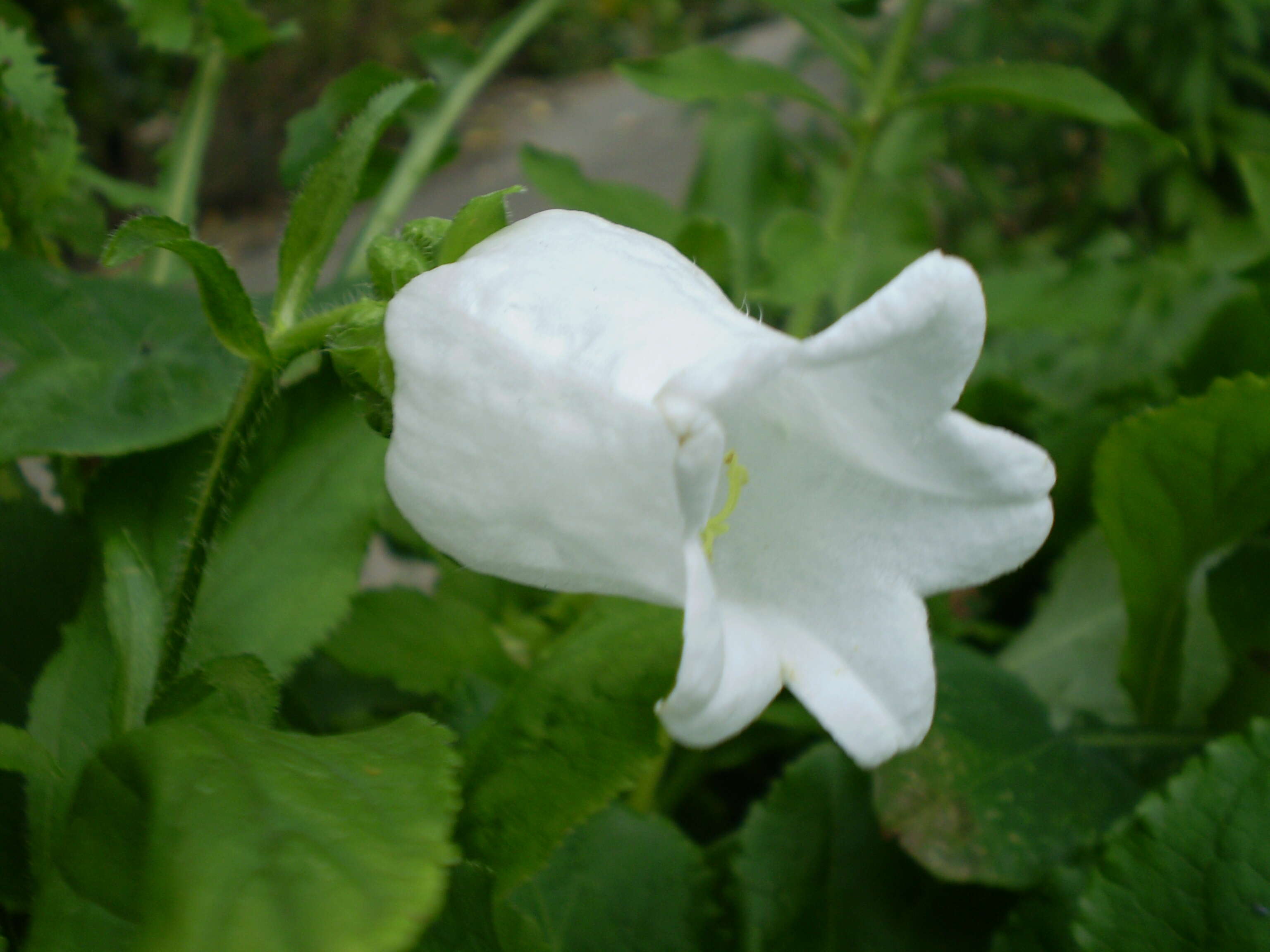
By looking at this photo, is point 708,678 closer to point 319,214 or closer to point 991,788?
point 319,214

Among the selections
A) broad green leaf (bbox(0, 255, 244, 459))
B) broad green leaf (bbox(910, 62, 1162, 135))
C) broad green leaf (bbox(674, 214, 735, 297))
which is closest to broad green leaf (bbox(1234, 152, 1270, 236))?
broad green leaf (bbox(910, 62, 1162, 135))

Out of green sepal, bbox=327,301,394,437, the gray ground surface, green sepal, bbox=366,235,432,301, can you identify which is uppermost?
green sepal, bbox=366,235,432,301

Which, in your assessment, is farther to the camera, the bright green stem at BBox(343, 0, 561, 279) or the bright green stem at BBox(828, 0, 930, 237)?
the bright green stem at BBox(828, 0, 930, 237)

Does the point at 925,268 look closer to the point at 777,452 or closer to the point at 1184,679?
the point at 777,452

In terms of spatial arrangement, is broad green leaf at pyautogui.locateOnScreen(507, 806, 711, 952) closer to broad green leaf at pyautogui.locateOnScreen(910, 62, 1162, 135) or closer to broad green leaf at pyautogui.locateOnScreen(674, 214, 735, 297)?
broad green leaf at pyautogui.locateOnScreen(674, 214, 735, 297)

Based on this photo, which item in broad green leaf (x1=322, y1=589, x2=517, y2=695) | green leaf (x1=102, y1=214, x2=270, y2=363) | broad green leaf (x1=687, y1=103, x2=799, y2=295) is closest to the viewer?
green leaf (x1=102, y1=214, x2=270, y2=363)

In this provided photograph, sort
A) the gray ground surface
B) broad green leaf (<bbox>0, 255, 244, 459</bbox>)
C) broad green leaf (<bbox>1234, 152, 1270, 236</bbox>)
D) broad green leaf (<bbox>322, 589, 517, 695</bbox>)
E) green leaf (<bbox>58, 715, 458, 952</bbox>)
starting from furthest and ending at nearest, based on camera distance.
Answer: the gray ground surface < broad green leaf (<bbox>1234, 152, 1270, 236</bbox>) < broad green leaf (<bbox>322, 589, 517, 695</bbox>) < broad green leaf (<bbox>0, 255, 244, 459</bbox>) < green leaf (<bbox>58, 715, 458, 952</bbox>)

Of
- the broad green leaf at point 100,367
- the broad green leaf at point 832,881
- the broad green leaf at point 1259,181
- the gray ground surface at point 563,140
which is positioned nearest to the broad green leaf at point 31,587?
the broad green leaf at point 100,367

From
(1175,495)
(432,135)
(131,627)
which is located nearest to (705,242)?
(432,135)
